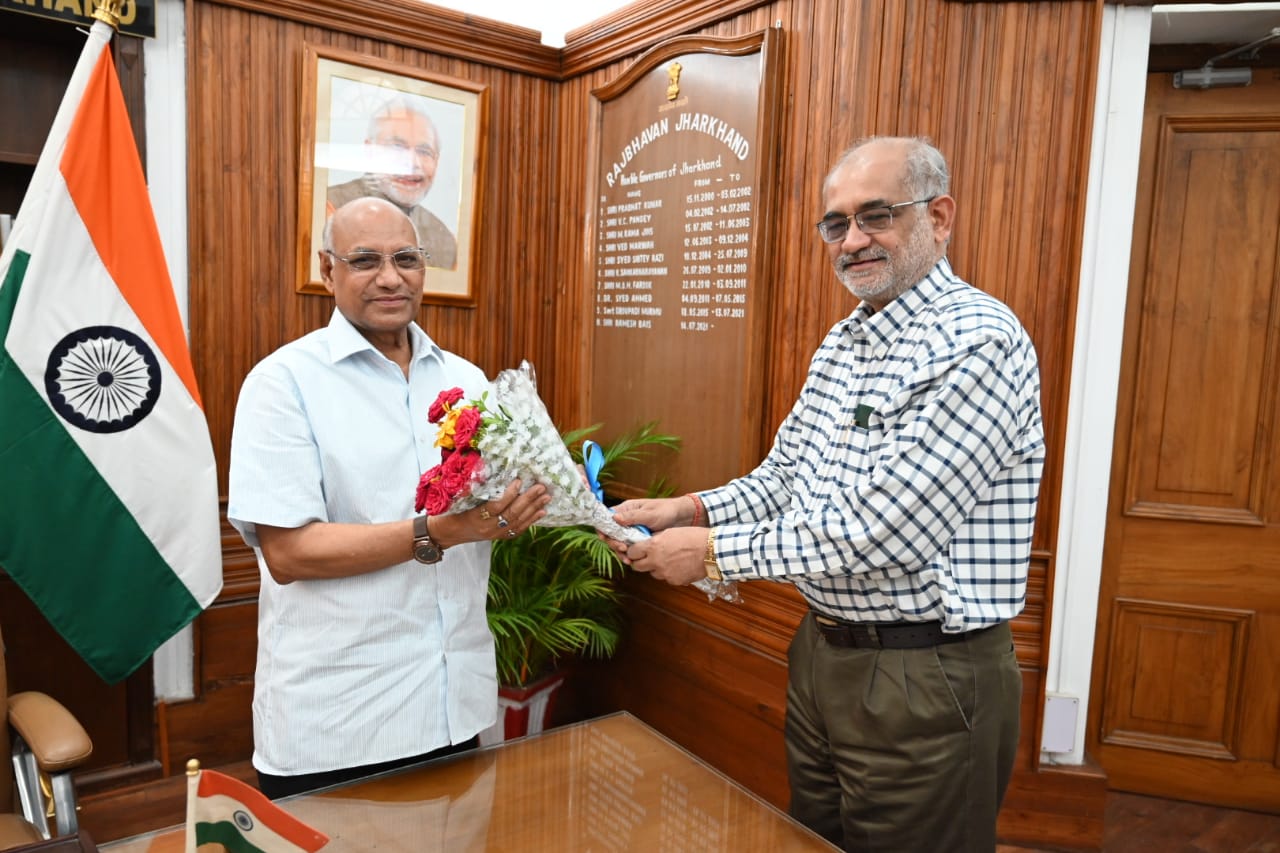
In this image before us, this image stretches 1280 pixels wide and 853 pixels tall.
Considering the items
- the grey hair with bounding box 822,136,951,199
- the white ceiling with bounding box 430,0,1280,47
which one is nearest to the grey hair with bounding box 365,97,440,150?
the white ceiling with bounding box 430,0,1280,47

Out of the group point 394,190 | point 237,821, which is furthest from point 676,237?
point 237,821

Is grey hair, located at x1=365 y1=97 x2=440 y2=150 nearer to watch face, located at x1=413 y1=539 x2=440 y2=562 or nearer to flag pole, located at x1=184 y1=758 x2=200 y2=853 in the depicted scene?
watch face, located at x1=413 y1=539 x2=440 y2=562

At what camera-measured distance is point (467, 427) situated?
4.07ft

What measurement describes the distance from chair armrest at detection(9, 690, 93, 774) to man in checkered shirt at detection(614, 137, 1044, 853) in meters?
1.16

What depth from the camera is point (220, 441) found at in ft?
8.84

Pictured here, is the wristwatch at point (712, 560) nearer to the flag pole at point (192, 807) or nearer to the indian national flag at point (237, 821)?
the indian national flag at point (237, 821)

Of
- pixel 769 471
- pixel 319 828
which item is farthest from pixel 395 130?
pixel 319 828

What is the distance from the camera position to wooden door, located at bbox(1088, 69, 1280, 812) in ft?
8.68

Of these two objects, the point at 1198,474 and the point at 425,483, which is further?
the point at 1198,474

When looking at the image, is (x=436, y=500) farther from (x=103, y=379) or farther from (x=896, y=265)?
(x=103, y=379)

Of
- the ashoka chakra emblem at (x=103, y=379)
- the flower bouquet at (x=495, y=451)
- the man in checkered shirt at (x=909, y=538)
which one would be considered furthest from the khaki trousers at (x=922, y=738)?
the ashoka chakra emblem at (x=103, y=379)

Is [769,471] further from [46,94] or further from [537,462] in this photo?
[46,94]

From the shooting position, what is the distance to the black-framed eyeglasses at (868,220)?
1474 millimetres

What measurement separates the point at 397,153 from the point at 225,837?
2.40 m
